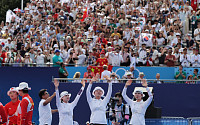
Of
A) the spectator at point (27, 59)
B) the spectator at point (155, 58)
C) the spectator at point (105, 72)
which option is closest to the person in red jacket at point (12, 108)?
the spectator at point (105, 72)

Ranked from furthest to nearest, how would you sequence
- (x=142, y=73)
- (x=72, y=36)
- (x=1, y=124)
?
(x=72, y=36)
(x=142, y=73)
(x=1, y=124)

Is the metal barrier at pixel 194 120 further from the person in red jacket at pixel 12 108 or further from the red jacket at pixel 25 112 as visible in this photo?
the person in red jacket at pixel 12 108

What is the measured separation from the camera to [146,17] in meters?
24.0

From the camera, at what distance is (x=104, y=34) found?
22.4 meters

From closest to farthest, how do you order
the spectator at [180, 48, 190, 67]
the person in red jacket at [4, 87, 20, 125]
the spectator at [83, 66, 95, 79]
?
the person in red jacket at [4, 87, 20, 125] < the spectator at [83, 66, 95, 79] < the spectator at [180, 48, 190, 67]

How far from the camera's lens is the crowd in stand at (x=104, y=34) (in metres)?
19.6

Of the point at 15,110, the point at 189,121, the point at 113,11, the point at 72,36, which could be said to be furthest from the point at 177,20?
the point at 15,110

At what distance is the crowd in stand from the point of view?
64.4 ft

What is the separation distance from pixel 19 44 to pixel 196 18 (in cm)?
833

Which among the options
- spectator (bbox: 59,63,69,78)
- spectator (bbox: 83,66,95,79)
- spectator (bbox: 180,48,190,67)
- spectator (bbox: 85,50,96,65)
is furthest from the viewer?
spectator (bbox: 85,50,96,65)

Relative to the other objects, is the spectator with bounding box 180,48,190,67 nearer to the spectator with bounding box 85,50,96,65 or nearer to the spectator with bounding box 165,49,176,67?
the spectator with bounding box 165,49,176,67

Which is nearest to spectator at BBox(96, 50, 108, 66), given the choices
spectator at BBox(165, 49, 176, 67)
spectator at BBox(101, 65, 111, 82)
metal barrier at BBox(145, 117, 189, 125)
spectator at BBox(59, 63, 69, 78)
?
spectator at BBox(101, 65, 111, 82)

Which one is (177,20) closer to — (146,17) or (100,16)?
(146,17)

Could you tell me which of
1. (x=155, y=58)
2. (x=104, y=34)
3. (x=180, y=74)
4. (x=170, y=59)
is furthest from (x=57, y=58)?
(x=180, y=74)
